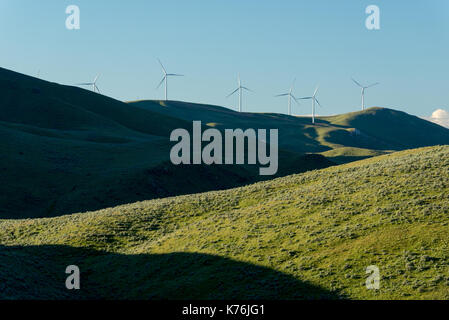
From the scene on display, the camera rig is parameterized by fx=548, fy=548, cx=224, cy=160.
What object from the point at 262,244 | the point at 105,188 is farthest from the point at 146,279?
the point at 105,188

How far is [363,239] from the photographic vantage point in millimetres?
44594

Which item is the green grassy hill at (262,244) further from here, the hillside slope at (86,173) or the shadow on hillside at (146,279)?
the hillside slope at (86,173)

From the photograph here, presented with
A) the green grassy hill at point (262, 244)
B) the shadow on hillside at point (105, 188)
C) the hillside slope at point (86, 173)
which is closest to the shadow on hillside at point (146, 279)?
the green grassy hill at point (262, 244)

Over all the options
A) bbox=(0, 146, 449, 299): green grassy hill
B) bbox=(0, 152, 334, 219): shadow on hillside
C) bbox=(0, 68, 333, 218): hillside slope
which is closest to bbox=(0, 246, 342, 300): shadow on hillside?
bbox=(0, 146, 449, 299): green grassy hill

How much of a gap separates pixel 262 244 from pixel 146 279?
10.5 m

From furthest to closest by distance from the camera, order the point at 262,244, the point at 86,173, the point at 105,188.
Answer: the point at 86,173
the point at 105,188
the point at 262,244

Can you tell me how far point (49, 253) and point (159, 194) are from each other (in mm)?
57416

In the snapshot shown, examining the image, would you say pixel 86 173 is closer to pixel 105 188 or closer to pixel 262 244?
pixel 105 188

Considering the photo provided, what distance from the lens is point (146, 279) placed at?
45.2 meters

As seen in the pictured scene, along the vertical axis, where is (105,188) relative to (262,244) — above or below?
above

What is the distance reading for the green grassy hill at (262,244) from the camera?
128ft

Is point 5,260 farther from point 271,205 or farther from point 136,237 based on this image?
point 271,205

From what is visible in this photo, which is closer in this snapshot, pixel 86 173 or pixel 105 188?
pixel 105 188

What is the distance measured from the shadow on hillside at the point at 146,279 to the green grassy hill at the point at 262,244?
11cm
